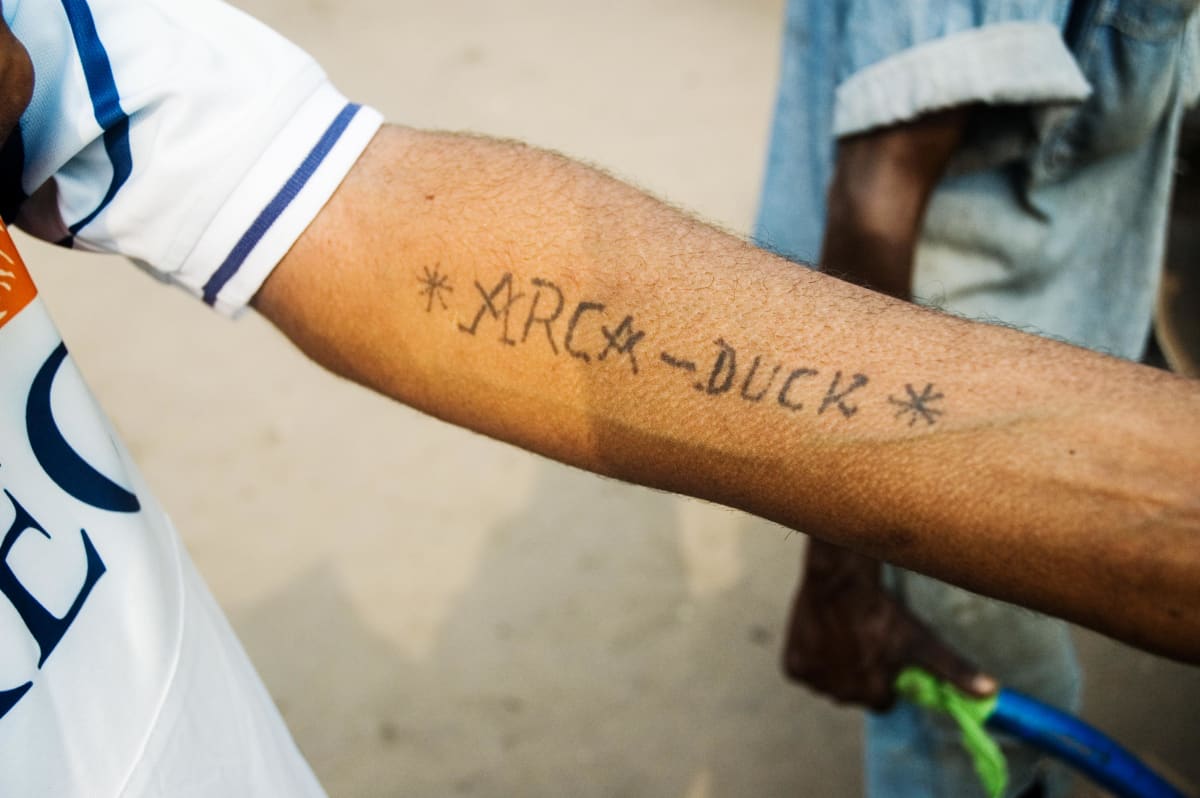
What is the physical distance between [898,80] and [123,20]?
38.4 inches

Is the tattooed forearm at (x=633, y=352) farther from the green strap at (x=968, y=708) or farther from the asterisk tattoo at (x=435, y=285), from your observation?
the green strap at (x=968, y=708)

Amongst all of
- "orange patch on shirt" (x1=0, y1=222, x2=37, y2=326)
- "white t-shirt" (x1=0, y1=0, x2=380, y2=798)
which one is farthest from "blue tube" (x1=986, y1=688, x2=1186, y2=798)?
"orange patch on shirt" (x1=0, y1=222, x2=37, y2=326)

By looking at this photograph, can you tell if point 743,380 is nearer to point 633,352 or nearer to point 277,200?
point 633,352

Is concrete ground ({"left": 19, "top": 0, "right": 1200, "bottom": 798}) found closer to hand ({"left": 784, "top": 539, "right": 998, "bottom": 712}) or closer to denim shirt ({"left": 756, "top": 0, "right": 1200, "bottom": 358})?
hand ({"left": 784, "top": 539, "right": 998, "bottom": 712})

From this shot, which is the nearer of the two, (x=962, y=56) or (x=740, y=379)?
(x=740, y=379)


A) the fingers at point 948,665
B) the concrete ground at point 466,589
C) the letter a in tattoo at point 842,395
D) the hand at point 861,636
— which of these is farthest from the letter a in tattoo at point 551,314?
the concrete ground at point 466,589

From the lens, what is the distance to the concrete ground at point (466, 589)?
2416 mm

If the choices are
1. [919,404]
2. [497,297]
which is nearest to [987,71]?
[919,404]

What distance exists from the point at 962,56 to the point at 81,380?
1149mm

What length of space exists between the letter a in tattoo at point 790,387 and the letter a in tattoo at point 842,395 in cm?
2

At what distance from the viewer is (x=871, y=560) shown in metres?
1.63

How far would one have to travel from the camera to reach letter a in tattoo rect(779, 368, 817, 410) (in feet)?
2.82

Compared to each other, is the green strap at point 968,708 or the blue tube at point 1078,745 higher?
the blue tube at point 1078,745

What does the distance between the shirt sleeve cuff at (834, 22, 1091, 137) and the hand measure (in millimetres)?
731
